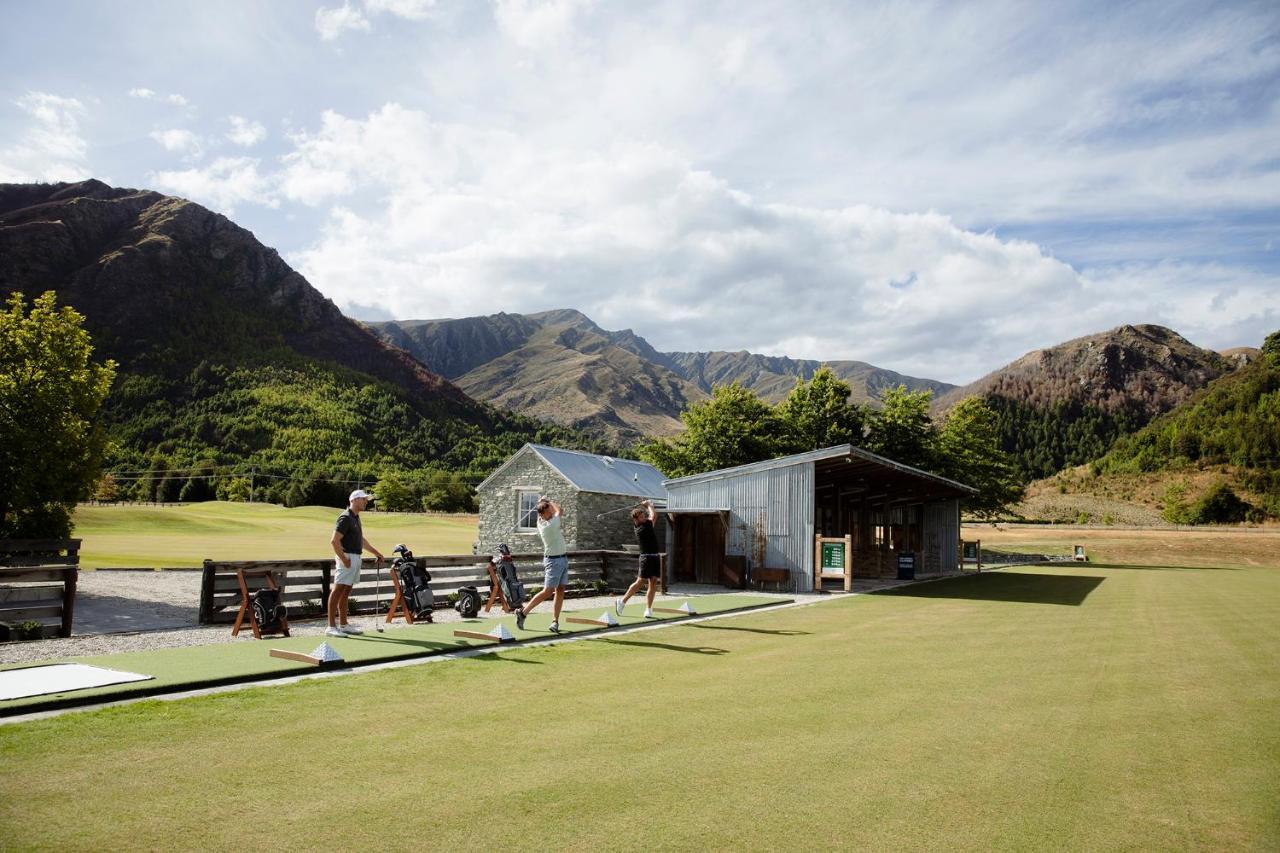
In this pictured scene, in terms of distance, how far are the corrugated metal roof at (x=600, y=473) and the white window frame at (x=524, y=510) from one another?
119cm

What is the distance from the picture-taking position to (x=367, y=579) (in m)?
19.3

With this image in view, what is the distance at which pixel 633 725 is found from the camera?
223 inches

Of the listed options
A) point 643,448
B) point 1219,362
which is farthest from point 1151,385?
point 643,448

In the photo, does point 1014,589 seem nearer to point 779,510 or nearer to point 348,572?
point 779,510

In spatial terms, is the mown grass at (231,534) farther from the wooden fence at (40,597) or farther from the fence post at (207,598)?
the wooden fence at (40,597)

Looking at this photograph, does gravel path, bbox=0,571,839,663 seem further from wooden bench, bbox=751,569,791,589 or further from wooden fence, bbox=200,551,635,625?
wooden bench, bbox=751,569,791,589

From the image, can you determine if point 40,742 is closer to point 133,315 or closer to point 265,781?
point 265,781

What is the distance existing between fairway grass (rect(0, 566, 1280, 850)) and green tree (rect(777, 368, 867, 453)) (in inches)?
1028

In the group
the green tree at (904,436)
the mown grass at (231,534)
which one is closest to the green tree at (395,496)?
the mown grass at (231,534)

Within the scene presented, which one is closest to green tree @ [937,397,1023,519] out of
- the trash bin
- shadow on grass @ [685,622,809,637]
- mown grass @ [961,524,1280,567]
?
mown grass @ [961,524,1280,567]

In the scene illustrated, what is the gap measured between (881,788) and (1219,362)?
206 m

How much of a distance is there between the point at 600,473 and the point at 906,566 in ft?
36.8

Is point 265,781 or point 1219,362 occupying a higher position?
point 1219,362

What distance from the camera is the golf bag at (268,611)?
10.0m
